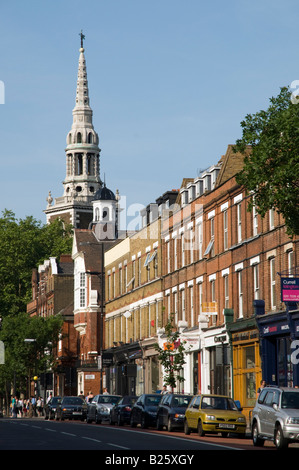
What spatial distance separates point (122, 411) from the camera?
43.6 m

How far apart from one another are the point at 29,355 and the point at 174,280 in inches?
1319

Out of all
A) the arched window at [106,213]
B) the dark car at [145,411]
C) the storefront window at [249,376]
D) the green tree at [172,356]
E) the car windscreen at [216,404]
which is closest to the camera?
the car windscreen at [216,404]

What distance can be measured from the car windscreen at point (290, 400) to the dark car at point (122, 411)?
18.3 meters

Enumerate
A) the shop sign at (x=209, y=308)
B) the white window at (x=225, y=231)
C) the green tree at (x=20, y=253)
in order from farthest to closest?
the green tree at (x=20, y=253) < the shop sign at (x=209, y=308) < the white window at (x=225, y=231)

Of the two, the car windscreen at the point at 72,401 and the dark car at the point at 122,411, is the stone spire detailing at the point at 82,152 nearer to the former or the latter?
the car windscreen at the point at 72,401

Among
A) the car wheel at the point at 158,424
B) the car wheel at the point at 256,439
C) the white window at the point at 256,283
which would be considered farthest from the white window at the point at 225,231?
the car wheel at the point at 256,439

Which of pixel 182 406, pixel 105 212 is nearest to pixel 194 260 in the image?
pixel 182 406

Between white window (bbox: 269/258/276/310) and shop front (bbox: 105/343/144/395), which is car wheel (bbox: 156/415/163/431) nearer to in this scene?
white window (bbox: 269/258/276/310)

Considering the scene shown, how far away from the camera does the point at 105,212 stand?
338 ft

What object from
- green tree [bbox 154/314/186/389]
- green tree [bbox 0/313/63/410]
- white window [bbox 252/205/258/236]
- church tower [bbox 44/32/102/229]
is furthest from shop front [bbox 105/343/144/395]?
church tower [bbox 44/32/102/229]

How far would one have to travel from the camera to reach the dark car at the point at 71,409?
52981mm

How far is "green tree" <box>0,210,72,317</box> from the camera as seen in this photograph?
115m
